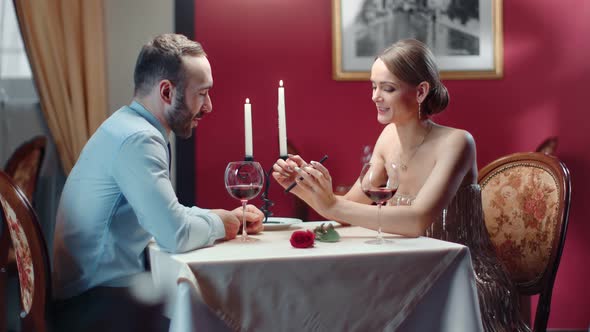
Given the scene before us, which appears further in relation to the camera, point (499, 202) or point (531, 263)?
point (499, 202)

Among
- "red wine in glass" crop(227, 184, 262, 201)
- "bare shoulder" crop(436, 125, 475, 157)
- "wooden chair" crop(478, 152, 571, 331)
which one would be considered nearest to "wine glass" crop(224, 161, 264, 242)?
"red wine in glass" crop(227, 184, 262, 201)

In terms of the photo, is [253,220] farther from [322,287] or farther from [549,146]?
[549,146]

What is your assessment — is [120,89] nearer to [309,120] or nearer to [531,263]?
[309,120]

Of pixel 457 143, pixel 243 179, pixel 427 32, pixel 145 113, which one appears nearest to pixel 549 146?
pixel 427 32

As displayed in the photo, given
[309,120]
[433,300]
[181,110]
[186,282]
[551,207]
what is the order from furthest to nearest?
1. [309,120]
2. [551,207]
3. [181,110]
4. [433,300]
5. [186,282]

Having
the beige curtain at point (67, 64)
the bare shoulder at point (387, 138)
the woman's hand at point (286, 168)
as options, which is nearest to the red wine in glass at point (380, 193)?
the woman's hand at point (286, 168)

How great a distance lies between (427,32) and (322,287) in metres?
3.05

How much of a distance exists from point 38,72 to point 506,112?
2.92 metres

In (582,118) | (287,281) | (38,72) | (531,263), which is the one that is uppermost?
(38,72)

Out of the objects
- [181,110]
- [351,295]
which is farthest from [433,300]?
[181,110]

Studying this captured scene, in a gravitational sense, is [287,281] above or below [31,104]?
below

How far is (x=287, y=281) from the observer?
167cm

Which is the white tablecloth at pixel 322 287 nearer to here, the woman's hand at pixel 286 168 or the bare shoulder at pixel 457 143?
the woman's hand at pixel 286 168

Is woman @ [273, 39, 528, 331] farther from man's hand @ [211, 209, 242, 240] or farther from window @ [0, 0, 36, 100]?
window @ [0, 0, 36, 100]
